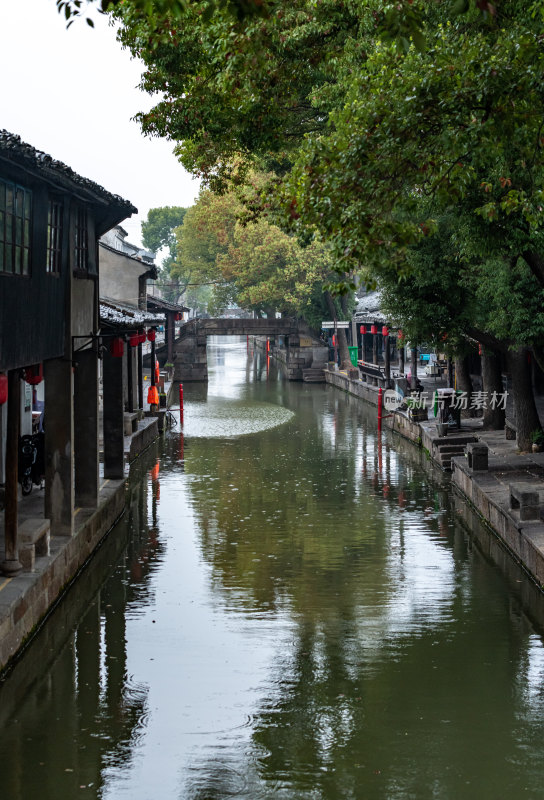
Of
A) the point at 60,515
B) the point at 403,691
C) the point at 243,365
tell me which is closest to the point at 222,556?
the point at 60,515

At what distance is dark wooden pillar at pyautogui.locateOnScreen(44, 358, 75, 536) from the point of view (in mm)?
14883

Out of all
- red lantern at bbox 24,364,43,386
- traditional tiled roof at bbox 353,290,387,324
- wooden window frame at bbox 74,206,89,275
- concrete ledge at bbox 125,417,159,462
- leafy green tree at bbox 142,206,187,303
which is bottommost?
concrete ledge at bbox 125,417,159,462

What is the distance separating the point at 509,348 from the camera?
874 inches

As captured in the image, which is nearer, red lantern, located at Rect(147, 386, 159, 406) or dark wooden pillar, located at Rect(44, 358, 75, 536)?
dark wooden pillar, located at Rect(44, 358, 75, 536)

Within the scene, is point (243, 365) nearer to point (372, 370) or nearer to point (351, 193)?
point (372, 370)

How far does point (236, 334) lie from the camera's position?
5853cm

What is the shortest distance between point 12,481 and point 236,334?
1830 inches

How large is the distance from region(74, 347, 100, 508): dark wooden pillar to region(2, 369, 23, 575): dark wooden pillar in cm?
457

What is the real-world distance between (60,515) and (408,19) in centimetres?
966

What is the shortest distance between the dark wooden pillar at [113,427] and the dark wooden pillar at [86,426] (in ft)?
9.70

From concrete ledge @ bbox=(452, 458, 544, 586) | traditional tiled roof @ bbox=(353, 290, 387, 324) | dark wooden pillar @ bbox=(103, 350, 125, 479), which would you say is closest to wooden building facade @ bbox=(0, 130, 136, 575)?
dark wooden pillar @ bbox=(103, 350, 125, 479)

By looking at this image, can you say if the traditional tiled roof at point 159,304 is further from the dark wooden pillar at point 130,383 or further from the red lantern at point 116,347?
the red lantern at point 116,347

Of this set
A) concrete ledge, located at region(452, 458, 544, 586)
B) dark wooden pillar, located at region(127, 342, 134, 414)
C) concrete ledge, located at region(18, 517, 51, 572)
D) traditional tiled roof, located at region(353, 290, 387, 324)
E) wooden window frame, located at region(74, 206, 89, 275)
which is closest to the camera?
concrete ledge, located at region(18, 517, 51, 572)

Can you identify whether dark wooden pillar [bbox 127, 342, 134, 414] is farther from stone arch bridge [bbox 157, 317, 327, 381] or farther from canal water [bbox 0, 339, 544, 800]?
stone arch bridge [bbox 157, 317, 327, 381]
